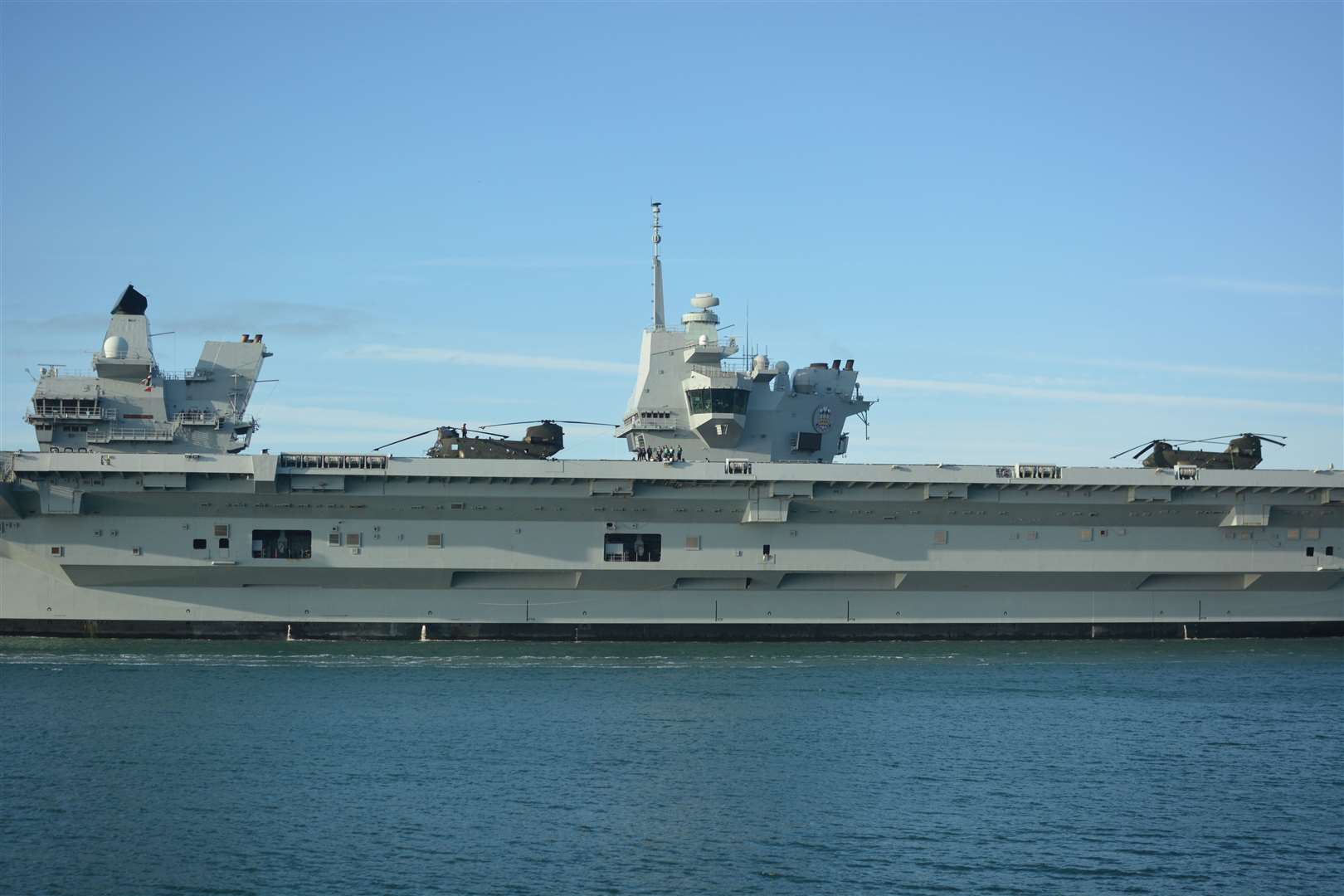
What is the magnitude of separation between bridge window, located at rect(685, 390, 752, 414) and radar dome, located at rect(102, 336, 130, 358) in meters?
13.4

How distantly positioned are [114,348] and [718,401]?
46.5 ft

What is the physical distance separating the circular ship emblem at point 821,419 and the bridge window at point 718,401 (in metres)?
2.30

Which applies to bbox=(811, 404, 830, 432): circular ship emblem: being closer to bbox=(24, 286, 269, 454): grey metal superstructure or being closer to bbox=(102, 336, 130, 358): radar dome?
bbox=(24, 286, 269, 454): grey metal superstructure

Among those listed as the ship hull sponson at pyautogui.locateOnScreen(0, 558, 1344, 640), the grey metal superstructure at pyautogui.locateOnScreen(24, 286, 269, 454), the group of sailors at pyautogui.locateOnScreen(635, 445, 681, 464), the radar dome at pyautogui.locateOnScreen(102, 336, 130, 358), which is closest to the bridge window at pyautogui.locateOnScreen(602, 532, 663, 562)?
the ship hull sponson at pyautogui.locateOnScreen(0, 558, 1344, 640)

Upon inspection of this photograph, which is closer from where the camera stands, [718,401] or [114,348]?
[114,348]

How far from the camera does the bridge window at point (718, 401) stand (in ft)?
111

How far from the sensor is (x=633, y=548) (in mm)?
31609

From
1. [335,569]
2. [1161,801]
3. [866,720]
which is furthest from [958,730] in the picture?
[335,569]

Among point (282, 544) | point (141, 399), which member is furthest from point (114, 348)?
point (282, 544)

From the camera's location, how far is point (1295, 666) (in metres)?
30.0

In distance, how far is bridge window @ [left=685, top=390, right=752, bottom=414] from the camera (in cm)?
3391

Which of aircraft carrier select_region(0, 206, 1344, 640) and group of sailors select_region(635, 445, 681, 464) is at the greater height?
group of sailors select_region(635, 445, 681, 464)

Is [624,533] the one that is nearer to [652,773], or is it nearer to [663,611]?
[663,611]

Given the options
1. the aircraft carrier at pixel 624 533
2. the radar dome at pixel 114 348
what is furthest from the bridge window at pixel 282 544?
the radar dome at pixel 114 348
